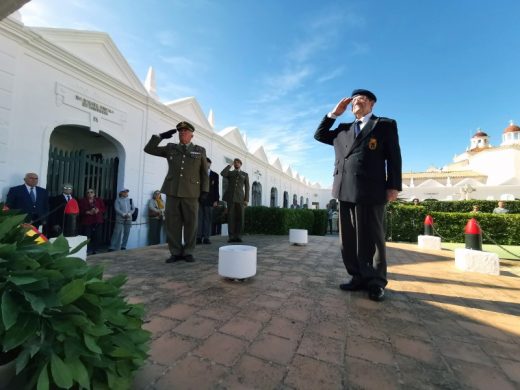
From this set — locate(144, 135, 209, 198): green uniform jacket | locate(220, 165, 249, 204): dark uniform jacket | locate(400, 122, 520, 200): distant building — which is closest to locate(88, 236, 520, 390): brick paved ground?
locate(144, 135, 209, 198): green uniform jacket

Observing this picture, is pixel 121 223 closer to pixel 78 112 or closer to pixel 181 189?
pixel 78 112

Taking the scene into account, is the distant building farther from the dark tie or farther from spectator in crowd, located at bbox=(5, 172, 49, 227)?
spectator in crowd, located at bbox=(5, 172, 49, 227)

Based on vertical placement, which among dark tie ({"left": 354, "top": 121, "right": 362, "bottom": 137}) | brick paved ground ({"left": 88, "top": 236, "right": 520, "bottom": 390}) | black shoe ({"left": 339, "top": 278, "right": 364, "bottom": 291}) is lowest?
brick paved ground ({"left": 88, "top": 236, "right": 520, "bottom": 390})

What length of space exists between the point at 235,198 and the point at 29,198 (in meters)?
4.07

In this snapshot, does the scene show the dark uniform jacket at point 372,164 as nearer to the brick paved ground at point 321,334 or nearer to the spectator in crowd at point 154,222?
the brick paved ground at point 321,334

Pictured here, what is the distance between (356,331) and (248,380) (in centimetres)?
89

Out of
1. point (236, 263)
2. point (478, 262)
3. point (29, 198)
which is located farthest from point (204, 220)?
point (478, 262)

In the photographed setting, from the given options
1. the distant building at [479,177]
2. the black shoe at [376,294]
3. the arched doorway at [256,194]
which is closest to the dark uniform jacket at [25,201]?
the black shoe at [376,294]

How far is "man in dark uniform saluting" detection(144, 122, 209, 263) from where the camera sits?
3926 millimetres

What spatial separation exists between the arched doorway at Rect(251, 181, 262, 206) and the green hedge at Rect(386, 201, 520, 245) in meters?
8.11

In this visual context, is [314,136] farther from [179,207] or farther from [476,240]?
[476,240]

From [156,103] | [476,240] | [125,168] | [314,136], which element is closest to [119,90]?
[156,103]

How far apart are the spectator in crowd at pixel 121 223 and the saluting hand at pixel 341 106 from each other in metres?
5.77

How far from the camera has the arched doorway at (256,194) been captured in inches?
633
